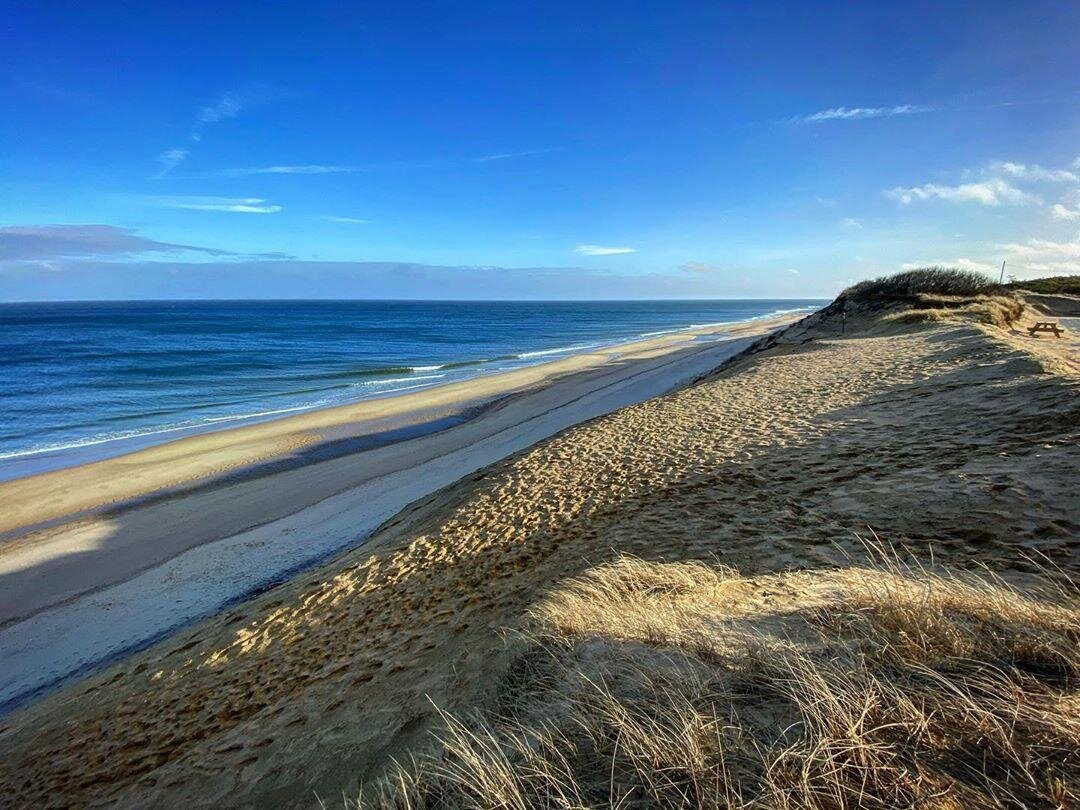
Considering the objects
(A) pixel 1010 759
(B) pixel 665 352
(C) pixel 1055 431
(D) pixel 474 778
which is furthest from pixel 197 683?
(B) pixel 665 352

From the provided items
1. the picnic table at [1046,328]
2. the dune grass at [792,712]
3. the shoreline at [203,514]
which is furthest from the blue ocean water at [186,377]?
the picnic table at [1046,328]

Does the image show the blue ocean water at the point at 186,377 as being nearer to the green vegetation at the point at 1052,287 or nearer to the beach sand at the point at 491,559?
the beach sand at the point at 491,559

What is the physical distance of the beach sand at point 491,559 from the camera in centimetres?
435

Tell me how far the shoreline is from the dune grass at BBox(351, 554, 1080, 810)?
7.49 metres

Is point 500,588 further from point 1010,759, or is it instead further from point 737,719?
point 1010,759

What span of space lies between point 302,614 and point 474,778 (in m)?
4.91

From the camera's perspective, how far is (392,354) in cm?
4900

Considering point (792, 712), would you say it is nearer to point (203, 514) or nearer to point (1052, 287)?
point (203, 514)

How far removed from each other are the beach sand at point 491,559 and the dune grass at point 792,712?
0.87 metres

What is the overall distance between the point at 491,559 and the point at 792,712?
495 centimetres

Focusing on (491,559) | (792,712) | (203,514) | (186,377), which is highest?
(792,712)

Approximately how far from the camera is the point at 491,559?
7.15 m

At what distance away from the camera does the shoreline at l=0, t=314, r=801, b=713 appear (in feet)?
27.6

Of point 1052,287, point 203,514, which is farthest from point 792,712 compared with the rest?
point 1052,287
